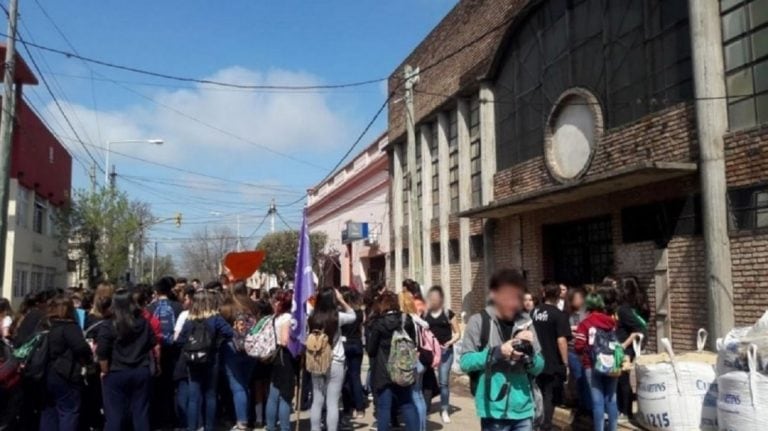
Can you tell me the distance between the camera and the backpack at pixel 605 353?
272 inches

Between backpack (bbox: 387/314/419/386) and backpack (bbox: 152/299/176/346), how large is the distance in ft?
9.37

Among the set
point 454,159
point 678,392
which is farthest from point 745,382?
point 454,159

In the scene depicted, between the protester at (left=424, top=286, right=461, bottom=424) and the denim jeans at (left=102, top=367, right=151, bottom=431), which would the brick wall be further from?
the denim jeans at (left=102, top=367, right=151, bottom=431)

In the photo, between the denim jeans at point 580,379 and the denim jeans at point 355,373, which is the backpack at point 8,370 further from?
the denim jeans at point 580,379

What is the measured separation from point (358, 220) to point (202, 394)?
23.0 m

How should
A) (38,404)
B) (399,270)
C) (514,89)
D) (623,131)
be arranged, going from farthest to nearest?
(399,270) < (514,89) < (623,131) < (38,404)

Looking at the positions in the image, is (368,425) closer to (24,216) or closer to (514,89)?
(514,89)

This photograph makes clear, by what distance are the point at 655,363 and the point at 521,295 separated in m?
3.48

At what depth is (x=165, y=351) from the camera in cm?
827

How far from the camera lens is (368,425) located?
879 cm

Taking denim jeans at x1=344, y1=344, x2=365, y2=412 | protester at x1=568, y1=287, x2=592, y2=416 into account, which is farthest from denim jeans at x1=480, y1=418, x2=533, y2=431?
denim jeans at x1=344, y1=344, x2=365, y2=412

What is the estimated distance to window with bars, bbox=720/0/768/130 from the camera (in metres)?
8.84

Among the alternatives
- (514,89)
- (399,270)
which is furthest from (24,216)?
(514,89)

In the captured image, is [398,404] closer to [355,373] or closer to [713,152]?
[355,373]
